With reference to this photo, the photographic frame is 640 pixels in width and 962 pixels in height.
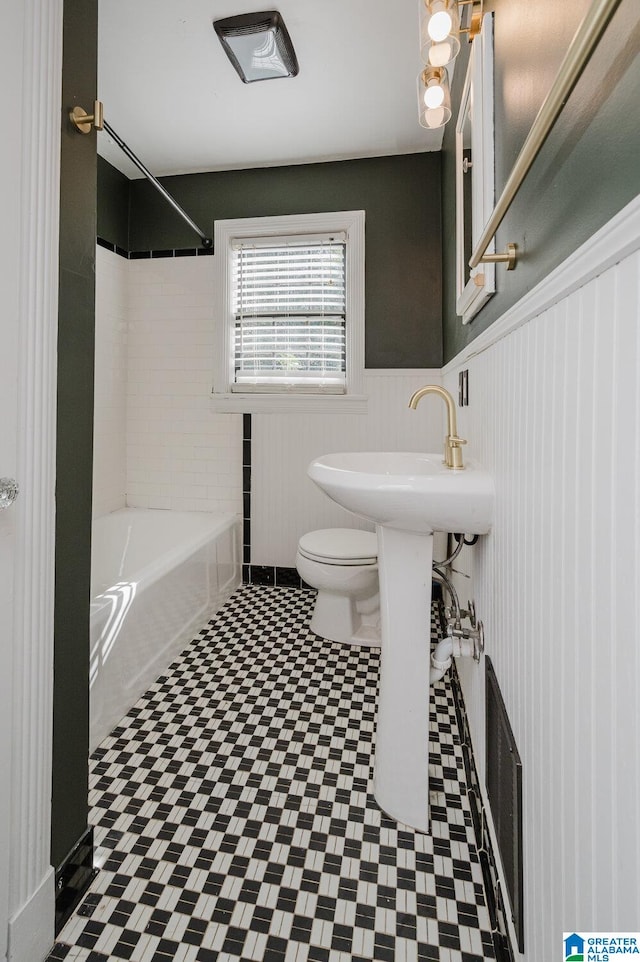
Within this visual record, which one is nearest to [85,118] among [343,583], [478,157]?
[478,157]

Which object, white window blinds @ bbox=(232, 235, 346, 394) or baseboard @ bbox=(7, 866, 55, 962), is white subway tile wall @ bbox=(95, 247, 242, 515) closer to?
white window blinds @ bbox=(232, 235, 346, 394)

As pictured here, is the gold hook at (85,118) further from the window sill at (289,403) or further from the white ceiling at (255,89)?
the window sill at (289,403)

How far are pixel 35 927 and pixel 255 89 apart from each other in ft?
9.88

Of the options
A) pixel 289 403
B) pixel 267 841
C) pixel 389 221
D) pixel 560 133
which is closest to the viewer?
pixel 560 133

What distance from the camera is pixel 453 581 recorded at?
235 cm

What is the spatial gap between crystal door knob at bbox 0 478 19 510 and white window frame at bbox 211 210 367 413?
227 centimetres

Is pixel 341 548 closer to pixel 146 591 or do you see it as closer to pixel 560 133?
pixel 146 591

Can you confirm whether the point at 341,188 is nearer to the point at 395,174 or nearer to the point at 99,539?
the point at 395,174

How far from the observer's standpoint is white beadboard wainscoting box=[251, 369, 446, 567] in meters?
2.97

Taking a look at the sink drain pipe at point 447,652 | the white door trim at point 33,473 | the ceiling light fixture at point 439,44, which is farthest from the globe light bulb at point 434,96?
the sink drain pipe at point 447,652

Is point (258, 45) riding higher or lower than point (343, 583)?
higher

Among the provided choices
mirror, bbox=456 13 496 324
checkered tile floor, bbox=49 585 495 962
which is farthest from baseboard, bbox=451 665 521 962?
mirror, bbox=456 13 496 324

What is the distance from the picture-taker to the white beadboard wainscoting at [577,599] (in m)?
0.50

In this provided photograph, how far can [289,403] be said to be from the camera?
308 cm
